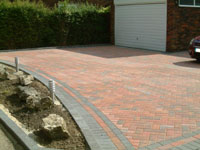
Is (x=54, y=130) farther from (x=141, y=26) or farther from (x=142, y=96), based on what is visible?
(x=141, y=26)

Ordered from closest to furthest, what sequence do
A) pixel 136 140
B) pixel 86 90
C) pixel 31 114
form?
pixel 136 140, pixel 31 114, pixel 86 90

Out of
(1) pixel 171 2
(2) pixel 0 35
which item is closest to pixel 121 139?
(1) pixel 171 2

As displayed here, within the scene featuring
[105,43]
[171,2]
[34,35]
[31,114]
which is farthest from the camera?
[105,43]

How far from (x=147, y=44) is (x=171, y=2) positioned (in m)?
2.91

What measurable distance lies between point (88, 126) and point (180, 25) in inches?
493

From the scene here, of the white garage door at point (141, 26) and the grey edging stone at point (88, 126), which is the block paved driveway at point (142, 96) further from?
the white garage door at point (141, 26)

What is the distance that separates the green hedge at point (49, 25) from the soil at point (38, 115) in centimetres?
987

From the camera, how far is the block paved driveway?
464 centimetres

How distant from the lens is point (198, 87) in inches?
310

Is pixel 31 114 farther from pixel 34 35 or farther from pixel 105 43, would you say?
pixel 105 43

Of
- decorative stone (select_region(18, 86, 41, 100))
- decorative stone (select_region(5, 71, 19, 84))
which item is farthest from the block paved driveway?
decorative stone (select_region(5, 71, 19, 84))

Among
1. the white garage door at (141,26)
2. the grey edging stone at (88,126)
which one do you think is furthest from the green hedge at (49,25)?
the grey edging stone at (88,126)

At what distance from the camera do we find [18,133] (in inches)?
183

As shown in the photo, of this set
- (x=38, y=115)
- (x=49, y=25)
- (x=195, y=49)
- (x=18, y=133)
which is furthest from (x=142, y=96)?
(x=49, y=25)
